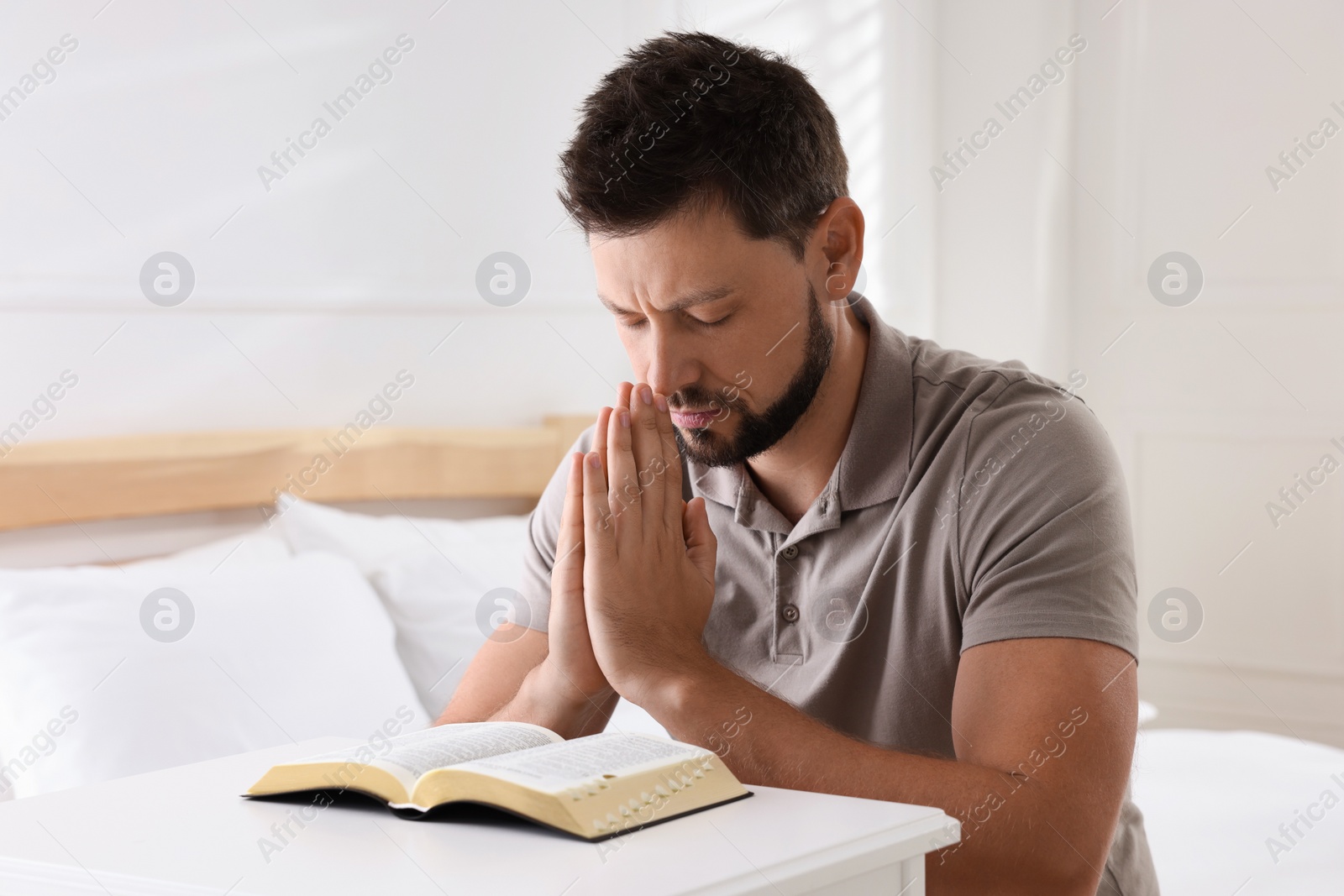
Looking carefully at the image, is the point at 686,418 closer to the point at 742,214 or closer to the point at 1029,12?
the point at 742,214

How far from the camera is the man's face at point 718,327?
127 cm

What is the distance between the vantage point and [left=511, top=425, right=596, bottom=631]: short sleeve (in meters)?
1.48

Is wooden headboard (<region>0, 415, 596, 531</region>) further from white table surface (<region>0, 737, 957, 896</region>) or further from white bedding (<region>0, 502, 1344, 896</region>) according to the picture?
white table surface (<region>0, 737, 957, 896</region>)

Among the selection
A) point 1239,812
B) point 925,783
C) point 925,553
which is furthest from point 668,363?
point 1239,812

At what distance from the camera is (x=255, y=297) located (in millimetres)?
2047

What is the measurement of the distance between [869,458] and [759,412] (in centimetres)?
12

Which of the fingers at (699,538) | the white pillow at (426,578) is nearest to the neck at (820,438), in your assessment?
the fingers at (699,538)

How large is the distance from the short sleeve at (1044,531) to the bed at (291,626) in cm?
57

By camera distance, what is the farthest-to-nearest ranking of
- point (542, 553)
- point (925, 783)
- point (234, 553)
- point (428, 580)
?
point (428, 580) < point (234, 553) < point (542, 553) < point (925, 783)

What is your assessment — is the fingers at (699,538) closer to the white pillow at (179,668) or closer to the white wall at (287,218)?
the white pillow at (179,668)

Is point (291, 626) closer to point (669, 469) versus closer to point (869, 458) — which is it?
point (669, 469)

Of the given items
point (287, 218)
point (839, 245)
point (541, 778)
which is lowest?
point (541, 778)

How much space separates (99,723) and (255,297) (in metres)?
0.78

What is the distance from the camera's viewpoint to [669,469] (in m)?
1.30
